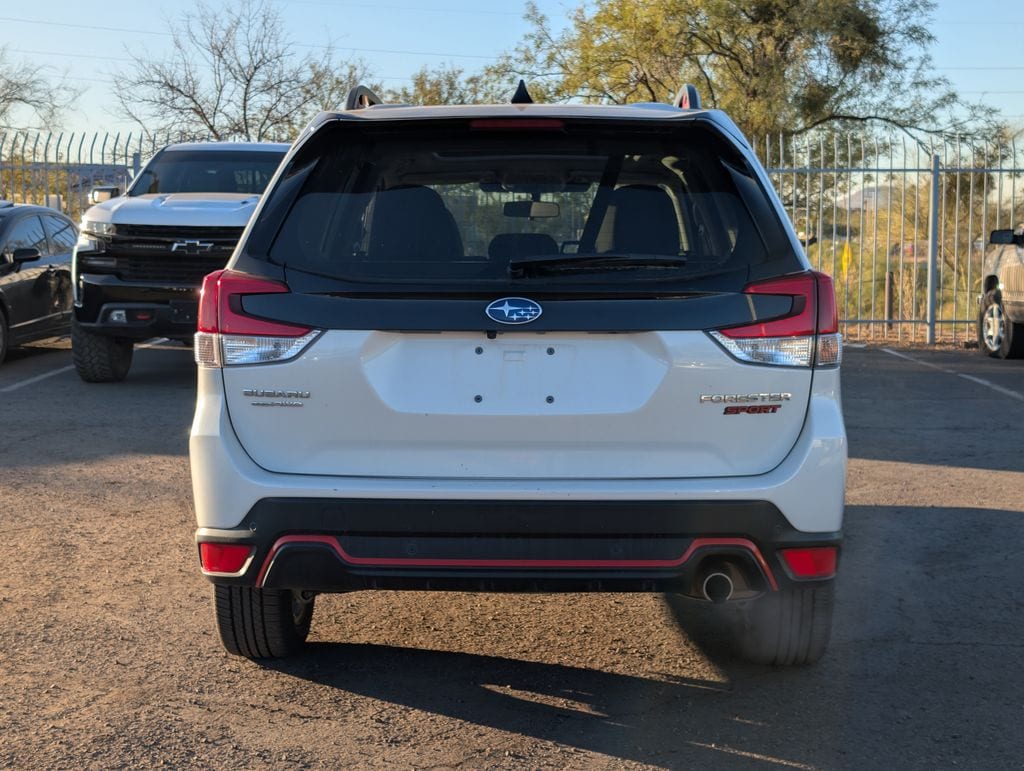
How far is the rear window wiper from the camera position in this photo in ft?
12.1

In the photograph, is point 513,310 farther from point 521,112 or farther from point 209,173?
point 209,173

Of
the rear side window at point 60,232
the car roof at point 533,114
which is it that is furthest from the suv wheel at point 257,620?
the rear side window at point 60,232

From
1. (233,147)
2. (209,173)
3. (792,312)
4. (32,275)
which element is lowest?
(32,275)

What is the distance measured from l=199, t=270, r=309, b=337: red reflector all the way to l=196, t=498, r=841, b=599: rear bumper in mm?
478

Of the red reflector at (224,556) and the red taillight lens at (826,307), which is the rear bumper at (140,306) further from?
the red taillight lens at (826,307)

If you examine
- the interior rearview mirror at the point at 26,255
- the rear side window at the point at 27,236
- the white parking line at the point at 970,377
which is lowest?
the white parking line at the point at 970,377

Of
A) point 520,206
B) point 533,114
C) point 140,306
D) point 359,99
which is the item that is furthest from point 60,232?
point 533,114

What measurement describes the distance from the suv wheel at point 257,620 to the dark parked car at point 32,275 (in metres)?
9.62

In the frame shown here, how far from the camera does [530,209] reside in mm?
4203

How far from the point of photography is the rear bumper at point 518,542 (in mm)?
3619

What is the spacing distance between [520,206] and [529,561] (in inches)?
47.1

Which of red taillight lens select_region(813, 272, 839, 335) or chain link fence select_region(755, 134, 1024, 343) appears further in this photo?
chain link fence select_region(755, 134, 1024, 343)

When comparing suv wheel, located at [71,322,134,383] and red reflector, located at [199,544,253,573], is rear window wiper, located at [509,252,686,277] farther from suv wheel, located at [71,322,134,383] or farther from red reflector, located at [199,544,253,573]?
suv wheel, located at [71,322,134,383]

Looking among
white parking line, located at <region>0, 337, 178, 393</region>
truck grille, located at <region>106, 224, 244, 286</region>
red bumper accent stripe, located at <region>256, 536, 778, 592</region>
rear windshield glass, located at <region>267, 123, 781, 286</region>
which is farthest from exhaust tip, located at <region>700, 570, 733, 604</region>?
white parking line, located at <region>0, 337, 178, 393</region>
